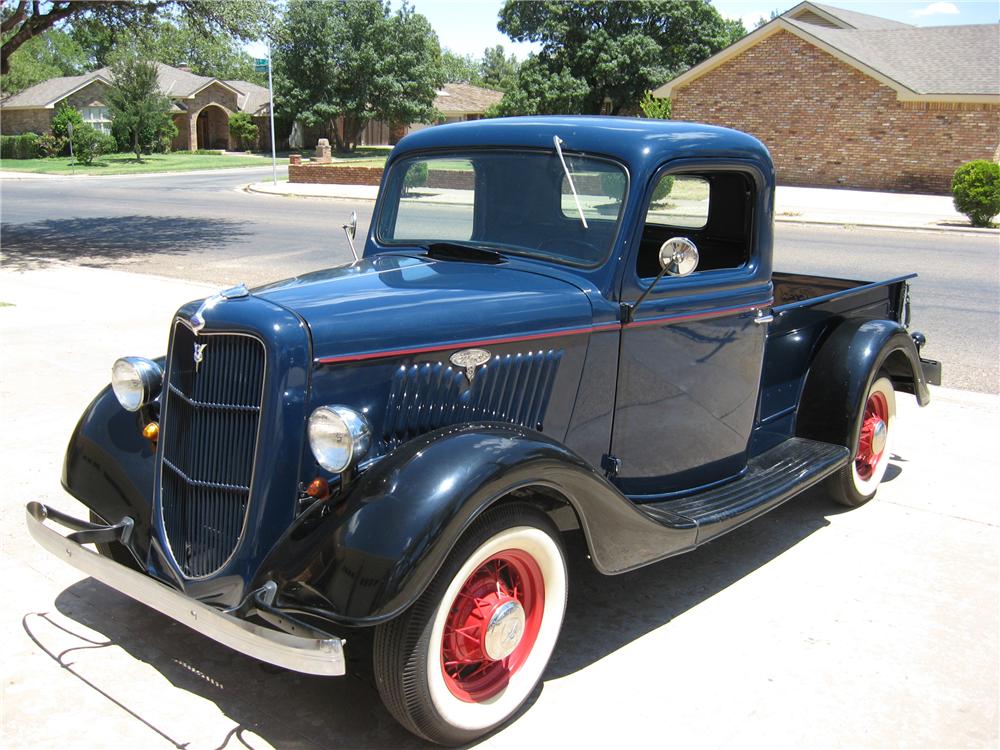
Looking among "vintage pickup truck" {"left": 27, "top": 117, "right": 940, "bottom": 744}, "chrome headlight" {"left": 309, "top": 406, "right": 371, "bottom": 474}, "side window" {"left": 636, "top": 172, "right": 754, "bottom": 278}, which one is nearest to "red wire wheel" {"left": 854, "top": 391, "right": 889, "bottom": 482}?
"vintage pickup truck" {"left": 27, "top": 117, "right": 940, "bottom": 744}

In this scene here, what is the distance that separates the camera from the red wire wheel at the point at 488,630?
2.77m

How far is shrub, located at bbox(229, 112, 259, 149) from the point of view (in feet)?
167

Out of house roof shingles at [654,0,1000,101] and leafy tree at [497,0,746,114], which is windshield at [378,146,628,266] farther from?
leafy tree at [497,0,746,114]

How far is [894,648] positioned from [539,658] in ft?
4.66

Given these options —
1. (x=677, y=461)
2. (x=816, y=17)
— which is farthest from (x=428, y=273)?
(x=816, y=17)

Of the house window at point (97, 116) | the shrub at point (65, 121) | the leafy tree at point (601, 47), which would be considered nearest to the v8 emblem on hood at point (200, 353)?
the leafy tree at point (601, 47)

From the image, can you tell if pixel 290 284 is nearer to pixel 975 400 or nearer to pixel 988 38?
pixel 975 400

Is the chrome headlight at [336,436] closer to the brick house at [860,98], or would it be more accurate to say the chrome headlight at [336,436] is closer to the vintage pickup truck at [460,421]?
the vintage pickup truck at [460,421]

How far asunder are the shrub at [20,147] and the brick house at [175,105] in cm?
418

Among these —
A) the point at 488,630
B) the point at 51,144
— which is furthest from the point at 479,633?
the point at 51,144

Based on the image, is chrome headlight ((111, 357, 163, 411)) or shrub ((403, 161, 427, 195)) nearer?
chrome headlight ((111, 357, 163, 411))

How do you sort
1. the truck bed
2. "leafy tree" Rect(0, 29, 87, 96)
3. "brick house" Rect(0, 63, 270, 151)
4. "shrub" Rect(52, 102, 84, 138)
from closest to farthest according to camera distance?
1. the truck bed
2. "shrub" Rect(52, 102, 84, 138)
3. "brick house" Rect(0, 63, 270, 151)
4. "leafy tree" Rect(0, 29, 87, 96)

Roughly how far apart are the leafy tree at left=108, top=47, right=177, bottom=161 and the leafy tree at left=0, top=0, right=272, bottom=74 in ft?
86.0

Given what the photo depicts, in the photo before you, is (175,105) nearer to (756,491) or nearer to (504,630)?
(756,491)
